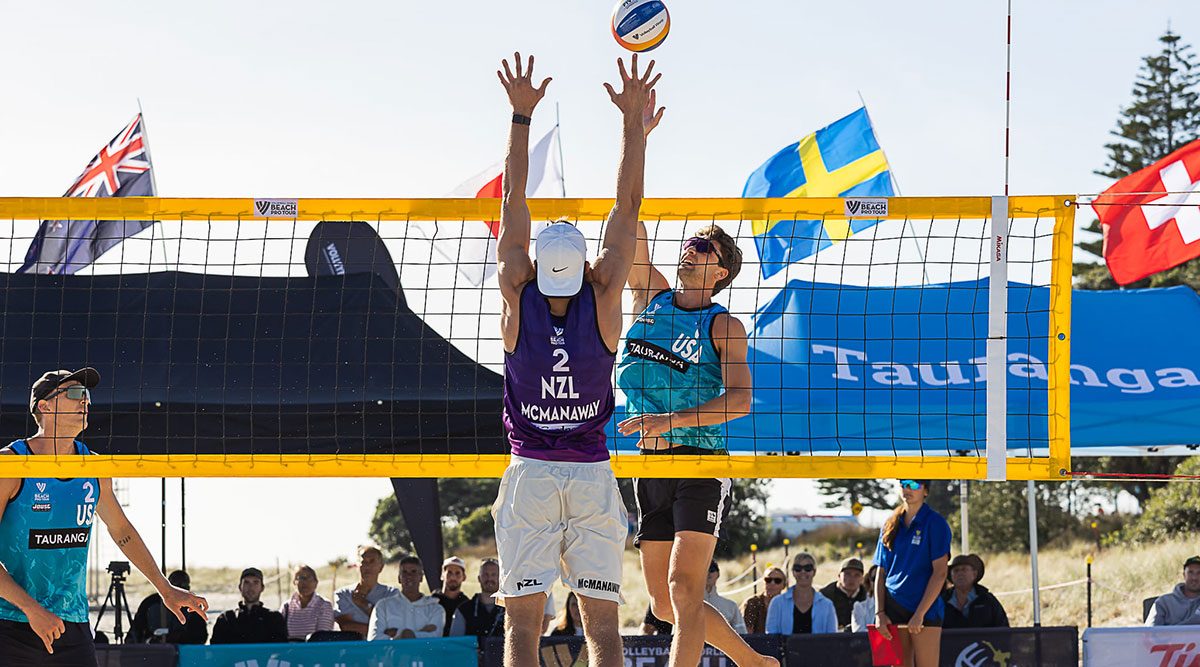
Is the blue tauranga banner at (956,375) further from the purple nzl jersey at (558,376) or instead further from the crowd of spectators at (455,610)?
the purple nzl jersey at (558,376)

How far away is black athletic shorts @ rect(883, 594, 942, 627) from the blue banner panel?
9.74 feet

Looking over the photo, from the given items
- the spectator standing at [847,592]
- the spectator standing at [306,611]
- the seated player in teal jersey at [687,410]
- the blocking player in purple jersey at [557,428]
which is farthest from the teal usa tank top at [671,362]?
the spectator standing at [847,592]

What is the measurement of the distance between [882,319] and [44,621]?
7.55 m

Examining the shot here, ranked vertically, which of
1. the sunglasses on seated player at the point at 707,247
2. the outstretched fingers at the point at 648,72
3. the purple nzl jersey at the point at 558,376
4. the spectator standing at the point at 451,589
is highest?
the outstretched fingers at the point at 648,72

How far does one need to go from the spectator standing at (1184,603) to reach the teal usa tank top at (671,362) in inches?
242

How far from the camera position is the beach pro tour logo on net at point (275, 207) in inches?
270

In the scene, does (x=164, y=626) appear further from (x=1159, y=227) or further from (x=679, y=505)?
(x=1159, y=227)

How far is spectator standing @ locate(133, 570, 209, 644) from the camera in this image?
1018cm

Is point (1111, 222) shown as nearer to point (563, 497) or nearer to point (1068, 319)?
point (1068, 319)

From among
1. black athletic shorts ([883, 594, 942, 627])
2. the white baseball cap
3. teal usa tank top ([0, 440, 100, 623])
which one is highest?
the white baseball cap

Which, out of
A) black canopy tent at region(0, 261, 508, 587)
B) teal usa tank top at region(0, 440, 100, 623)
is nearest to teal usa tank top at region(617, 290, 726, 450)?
teal usa tank top at region(0, 440, 100, 623)

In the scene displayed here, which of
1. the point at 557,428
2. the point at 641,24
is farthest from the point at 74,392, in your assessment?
the point at 641,24

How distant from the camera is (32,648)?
18.8ft

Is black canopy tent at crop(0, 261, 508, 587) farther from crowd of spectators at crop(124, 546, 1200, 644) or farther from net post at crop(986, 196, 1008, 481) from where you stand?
net post at crop(986, 196, 1008, 481)
